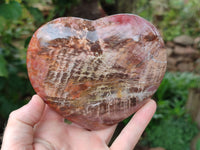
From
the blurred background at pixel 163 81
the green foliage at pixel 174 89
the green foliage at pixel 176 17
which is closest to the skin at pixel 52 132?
the blurred background at pixel 163 81

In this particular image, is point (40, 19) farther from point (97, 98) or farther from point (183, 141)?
point (183, 141)

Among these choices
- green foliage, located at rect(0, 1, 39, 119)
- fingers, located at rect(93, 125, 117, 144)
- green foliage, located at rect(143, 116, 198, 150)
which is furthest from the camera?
green foliage, located at rect(143, 116, 198, 150)

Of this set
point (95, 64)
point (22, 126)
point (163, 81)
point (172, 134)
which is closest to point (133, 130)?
point (95, 64)

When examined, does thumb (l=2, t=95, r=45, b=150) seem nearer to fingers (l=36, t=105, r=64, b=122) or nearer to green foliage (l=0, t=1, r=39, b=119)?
fingers (l=36, t=105, r=64, b=122)

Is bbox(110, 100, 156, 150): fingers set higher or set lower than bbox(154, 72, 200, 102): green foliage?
higher

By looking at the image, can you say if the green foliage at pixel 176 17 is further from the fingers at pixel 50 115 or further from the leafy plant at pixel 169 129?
the fingers at pixel 50 115

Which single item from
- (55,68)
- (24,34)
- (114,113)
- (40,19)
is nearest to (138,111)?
(114,113)

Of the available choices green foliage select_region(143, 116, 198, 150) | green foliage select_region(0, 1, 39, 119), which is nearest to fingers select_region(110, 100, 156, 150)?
green foliage select_region(0, 1, 39, 119)
